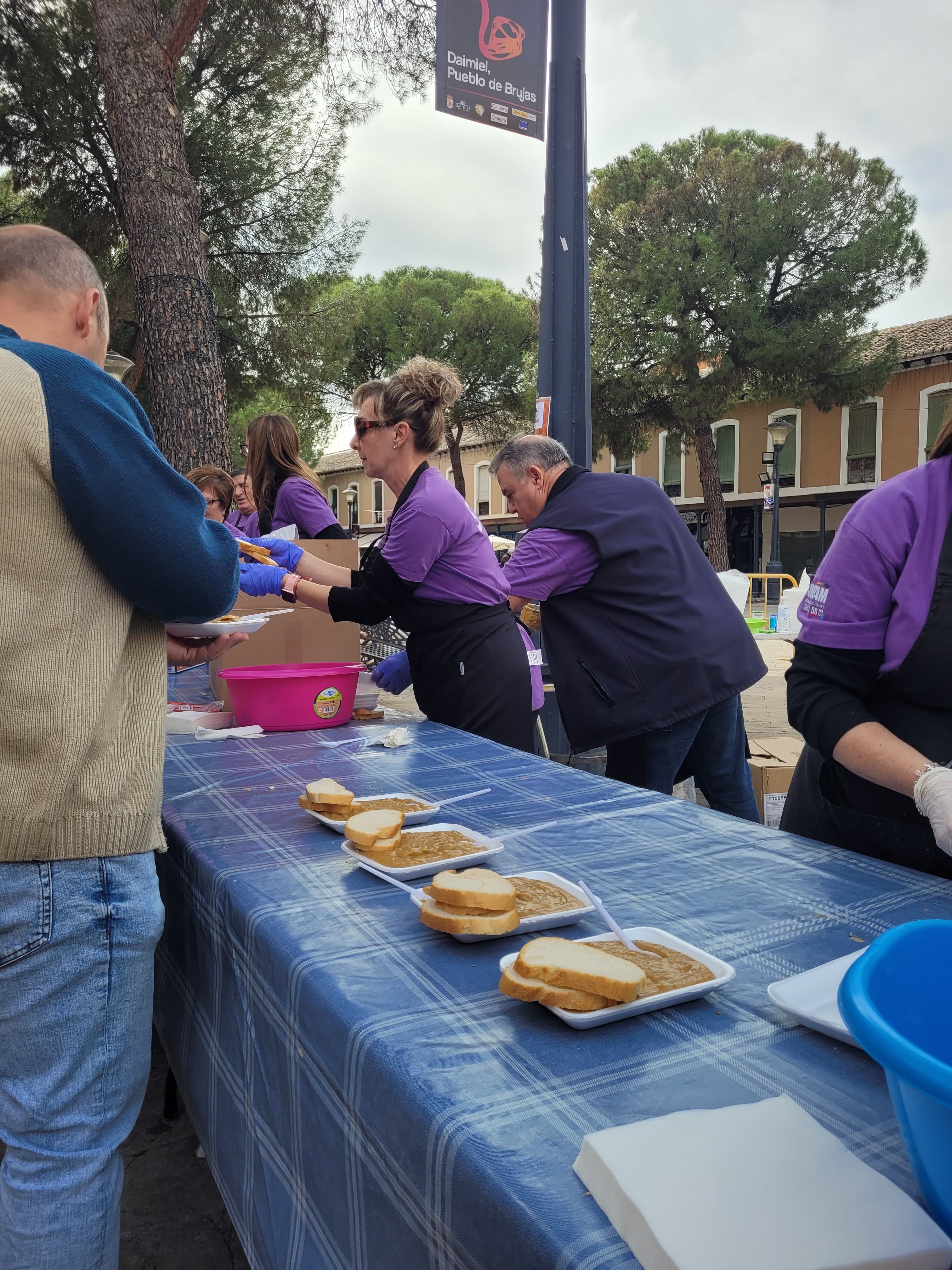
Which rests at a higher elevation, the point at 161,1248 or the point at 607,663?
the point at 607,663

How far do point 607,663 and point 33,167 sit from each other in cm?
840

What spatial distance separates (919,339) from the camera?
78.6 feet

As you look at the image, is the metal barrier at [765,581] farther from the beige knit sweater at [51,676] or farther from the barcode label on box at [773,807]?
the beige knit sweater at [51,676]

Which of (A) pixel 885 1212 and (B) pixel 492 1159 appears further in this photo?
(B) pixel 492 1159

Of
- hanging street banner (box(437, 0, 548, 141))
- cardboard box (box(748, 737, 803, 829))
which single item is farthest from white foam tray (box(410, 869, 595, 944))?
hanging street banner (box(437, 0, 548, 141))

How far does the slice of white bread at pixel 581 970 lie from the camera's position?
0.87 meters

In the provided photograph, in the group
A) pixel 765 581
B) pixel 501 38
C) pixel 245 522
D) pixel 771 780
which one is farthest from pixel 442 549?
pixel 765 581

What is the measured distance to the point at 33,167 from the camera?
8141 mm

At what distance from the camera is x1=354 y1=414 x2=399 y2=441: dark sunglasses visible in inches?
111

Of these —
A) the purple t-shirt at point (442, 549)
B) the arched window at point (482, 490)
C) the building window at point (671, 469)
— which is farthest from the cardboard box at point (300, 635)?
the arched window at point (482, 490)

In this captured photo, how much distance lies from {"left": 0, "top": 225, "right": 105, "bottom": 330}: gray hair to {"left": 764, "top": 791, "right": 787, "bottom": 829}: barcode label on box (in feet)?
10.7

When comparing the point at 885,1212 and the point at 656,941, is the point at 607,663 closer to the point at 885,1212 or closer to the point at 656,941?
the point at 656,941

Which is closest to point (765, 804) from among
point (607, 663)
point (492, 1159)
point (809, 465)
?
point (607, 663)

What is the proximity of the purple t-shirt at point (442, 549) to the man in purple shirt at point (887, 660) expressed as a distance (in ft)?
4.30
